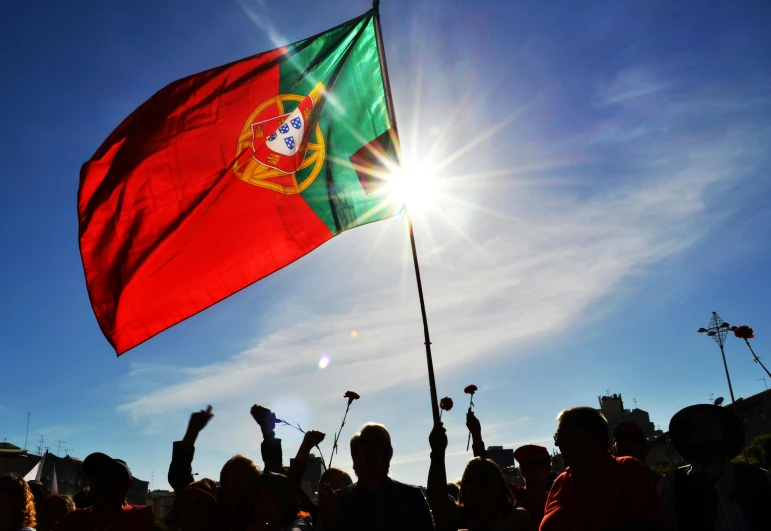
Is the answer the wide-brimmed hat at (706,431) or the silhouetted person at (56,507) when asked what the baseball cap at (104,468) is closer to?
the silhouetted person at (56,507)

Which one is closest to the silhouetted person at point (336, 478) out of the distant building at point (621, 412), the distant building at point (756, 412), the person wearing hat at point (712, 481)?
the person wearing hat at point (712, 481)

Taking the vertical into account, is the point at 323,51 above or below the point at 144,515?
above

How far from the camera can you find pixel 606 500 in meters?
3.44

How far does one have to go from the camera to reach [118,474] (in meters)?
4.98

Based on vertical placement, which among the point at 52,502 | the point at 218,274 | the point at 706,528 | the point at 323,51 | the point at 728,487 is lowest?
the point at 706,528

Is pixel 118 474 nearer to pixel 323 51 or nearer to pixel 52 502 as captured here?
pixel 52 502

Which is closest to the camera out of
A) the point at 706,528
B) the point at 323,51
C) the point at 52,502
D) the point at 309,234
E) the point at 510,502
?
the point at 706,528

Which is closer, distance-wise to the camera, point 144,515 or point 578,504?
point 578,504

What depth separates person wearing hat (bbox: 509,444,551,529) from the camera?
520 cm

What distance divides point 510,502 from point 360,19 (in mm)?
6408

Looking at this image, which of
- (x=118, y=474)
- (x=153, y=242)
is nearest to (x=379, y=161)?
(x=153, y=242)

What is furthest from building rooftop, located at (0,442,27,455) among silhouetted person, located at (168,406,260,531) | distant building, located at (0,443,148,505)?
silhouetted person, located at (168,406,260,531)

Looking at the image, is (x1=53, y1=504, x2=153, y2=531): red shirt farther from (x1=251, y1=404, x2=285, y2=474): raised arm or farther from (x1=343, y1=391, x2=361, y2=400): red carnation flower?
(x1=343, y1=391, x2=361, y2=400): red carnation flower

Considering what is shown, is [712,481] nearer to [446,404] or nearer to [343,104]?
[446,404]
